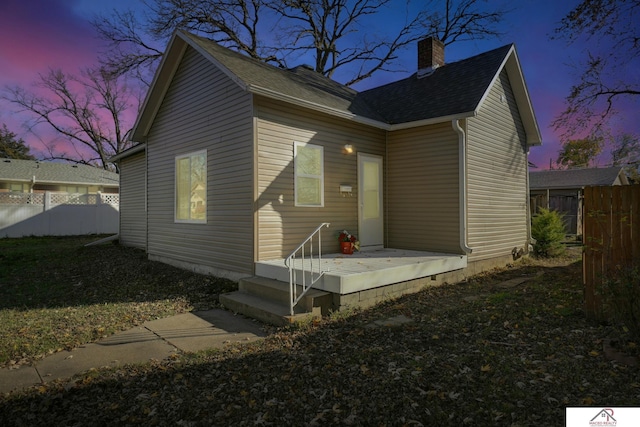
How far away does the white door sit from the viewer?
853 cm

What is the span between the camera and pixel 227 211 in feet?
23.8

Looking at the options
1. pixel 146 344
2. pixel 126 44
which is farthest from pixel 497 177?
pixel 126 44

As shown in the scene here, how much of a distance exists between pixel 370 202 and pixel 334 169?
143 centimetres

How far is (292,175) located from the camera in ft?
23.6

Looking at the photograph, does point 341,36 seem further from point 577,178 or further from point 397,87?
point 577,178

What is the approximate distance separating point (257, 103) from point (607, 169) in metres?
26.5

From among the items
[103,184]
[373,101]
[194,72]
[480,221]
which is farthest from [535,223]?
[103,184]

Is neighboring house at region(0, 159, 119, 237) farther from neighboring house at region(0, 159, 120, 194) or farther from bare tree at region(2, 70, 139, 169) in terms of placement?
bare tree at region(2, 70, 139, 169)

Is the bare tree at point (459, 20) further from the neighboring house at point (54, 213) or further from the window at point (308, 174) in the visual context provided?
the neighboring house at point (54, 213)

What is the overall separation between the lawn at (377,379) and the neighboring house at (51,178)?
2473 cm

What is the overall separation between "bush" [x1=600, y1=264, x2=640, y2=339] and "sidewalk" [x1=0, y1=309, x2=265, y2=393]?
3977 mm

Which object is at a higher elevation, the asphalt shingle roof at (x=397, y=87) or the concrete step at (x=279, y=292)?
the asphalt shingle roof at (x=397, y=87)

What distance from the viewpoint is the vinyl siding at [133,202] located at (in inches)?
472

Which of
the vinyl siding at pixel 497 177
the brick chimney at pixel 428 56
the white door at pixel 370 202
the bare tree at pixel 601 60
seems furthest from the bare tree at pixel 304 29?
the white door at pixel 370 202
